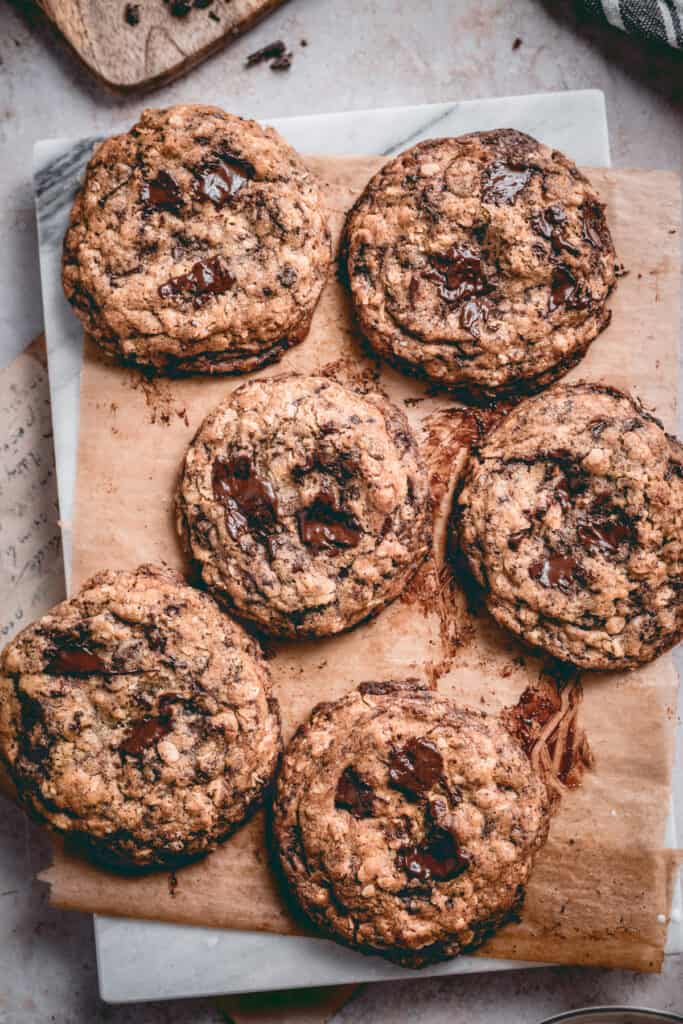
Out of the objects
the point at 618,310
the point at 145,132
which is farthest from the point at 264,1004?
the point at 145,132

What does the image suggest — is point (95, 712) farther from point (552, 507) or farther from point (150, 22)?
point (150, 22)

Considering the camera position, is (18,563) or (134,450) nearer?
(134,450)

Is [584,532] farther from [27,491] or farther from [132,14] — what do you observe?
[132,14]

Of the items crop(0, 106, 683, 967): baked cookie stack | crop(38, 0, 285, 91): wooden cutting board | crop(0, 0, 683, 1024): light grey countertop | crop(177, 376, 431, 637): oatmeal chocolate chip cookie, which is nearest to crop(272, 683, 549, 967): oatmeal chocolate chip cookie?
crop(0, 106, 683, 967): baked cookie stack

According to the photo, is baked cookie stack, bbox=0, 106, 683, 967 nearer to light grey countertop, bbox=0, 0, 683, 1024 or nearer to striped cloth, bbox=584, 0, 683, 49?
light grey countertop, bbox=0, 0, 683, 1024

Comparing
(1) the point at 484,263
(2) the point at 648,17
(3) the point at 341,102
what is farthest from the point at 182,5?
(2) the point at 648,17

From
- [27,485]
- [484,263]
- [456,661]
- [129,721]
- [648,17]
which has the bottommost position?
[456,661]

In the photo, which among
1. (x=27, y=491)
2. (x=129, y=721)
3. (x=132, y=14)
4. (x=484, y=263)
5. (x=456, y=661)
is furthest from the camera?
(x=27, y=491)

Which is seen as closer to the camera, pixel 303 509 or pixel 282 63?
pixel 303 509
